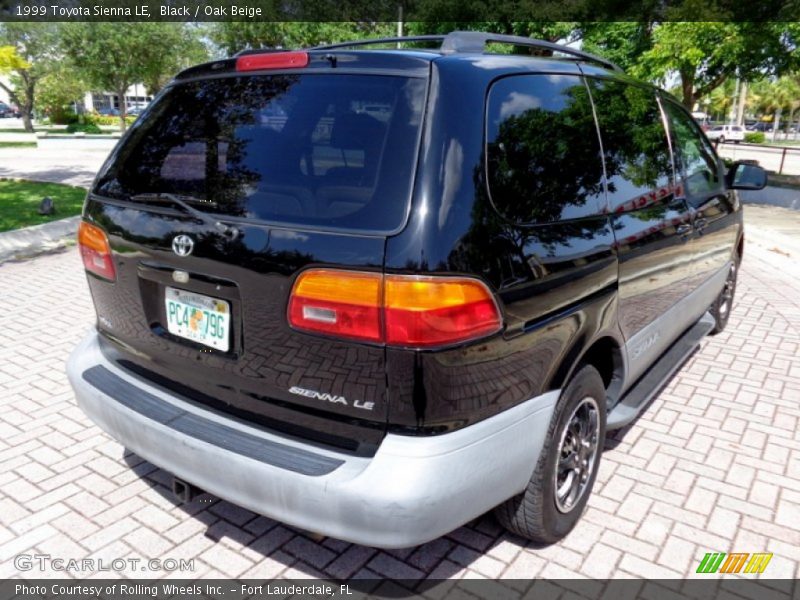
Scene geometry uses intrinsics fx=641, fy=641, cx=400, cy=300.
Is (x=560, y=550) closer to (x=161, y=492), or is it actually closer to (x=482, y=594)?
(x=482, y=594)

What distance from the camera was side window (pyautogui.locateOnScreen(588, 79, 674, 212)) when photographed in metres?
2.93

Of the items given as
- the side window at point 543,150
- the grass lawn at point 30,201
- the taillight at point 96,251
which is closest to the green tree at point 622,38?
the grass lawn at point 30,201

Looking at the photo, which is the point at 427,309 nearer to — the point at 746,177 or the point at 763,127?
the point at 746,177

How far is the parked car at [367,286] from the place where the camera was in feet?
6.42

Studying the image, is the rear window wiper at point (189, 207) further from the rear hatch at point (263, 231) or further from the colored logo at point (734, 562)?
the colored logo at point (734, 562)

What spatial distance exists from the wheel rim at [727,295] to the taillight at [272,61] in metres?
4.42

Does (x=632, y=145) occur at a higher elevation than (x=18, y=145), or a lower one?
higher

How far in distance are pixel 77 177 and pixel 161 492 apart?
1534 centimetres

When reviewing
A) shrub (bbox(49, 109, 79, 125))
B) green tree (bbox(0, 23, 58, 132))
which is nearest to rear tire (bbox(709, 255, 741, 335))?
green tree (bbox(0, 23, 58, 132))

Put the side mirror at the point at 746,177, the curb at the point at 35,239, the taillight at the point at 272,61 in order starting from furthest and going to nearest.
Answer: the curb at the point at 35,239
the side mirror at the point at 746,177
the taillight at the point at 272,61

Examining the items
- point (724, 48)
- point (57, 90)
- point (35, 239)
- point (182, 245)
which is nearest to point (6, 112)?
point (57, 90)

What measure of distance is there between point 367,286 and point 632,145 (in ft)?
6.33

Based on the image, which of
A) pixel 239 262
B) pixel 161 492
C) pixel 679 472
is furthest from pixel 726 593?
pixel 161 492

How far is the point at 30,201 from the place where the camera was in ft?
37.5
